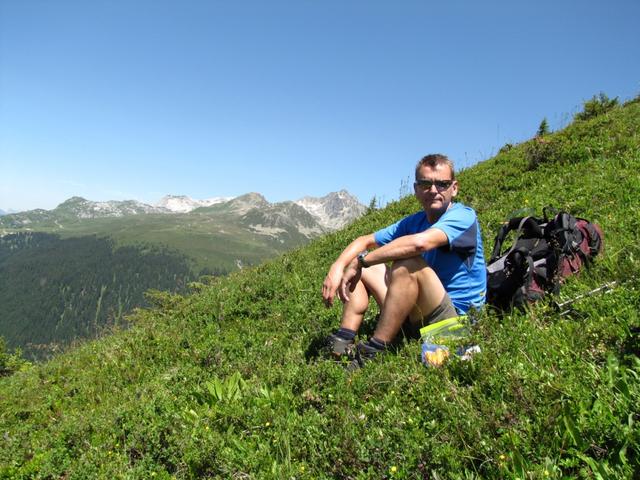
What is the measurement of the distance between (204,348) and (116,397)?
151cm

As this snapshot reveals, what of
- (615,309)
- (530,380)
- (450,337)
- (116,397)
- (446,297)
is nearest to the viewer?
(530,380)

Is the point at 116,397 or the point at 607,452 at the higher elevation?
the point at 607,452

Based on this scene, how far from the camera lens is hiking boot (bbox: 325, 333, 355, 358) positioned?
16.1 ft

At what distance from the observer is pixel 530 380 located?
3045 millimetres

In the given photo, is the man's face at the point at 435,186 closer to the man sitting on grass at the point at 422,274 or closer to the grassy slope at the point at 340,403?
the man sitting on grass at the point at 422,274

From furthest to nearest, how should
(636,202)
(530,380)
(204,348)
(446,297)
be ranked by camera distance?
(636,202) → (204,348) → (446,297) → (530,380)

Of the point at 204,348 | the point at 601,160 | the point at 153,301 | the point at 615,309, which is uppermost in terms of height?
the point at 601,160

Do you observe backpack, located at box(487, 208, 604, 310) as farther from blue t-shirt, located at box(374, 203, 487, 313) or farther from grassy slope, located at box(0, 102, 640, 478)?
blue t-shirt, located at box(374, 203, 487, 313)

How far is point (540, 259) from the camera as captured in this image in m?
4.95

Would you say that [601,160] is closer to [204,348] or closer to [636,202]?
[636,202]

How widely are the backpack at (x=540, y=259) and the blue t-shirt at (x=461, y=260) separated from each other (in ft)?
1.35

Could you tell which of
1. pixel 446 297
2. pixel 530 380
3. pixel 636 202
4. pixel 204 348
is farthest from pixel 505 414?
pixel 636 202

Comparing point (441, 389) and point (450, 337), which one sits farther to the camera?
point (450, 337)

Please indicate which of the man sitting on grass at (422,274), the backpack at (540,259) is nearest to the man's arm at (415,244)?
the man sitting on grass at (422,274)
